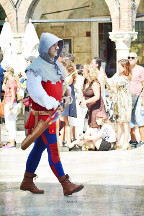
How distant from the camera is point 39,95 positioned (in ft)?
24.6

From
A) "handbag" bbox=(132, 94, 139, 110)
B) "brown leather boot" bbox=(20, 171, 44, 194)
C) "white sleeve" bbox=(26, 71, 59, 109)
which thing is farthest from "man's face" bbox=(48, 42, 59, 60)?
"handbag" bbox=(132, 94, 139, 110)

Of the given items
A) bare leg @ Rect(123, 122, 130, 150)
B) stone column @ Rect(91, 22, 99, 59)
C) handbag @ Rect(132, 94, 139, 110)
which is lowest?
bare leg @ Rect(123, 122, 130, 150)

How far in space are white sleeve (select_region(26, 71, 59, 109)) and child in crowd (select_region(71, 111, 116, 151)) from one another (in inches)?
192

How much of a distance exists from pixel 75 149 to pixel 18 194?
486cm

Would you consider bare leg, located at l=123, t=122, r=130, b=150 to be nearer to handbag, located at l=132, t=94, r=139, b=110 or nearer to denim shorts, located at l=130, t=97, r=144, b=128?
denim shorts, located at l=130, t=97, r=144, b=128

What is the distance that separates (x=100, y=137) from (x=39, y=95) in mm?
5098

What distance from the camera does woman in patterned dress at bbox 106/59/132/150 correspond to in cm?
1282

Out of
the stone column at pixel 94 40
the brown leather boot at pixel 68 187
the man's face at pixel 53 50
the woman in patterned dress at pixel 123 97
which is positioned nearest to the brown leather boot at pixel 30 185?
the brown leather boot at pixel 68 187

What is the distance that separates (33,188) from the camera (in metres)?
7.90

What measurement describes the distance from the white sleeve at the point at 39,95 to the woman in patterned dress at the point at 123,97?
5.30 metres

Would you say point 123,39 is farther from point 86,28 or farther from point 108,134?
point 108,134

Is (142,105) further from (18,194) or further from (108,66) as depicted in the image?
(108,66)

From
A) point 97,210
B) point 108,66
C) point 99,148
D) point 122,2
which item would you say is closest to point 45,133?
point 97,210

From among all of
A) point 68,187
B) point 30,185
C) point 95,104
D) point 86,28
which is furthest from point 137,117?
point 86,28
